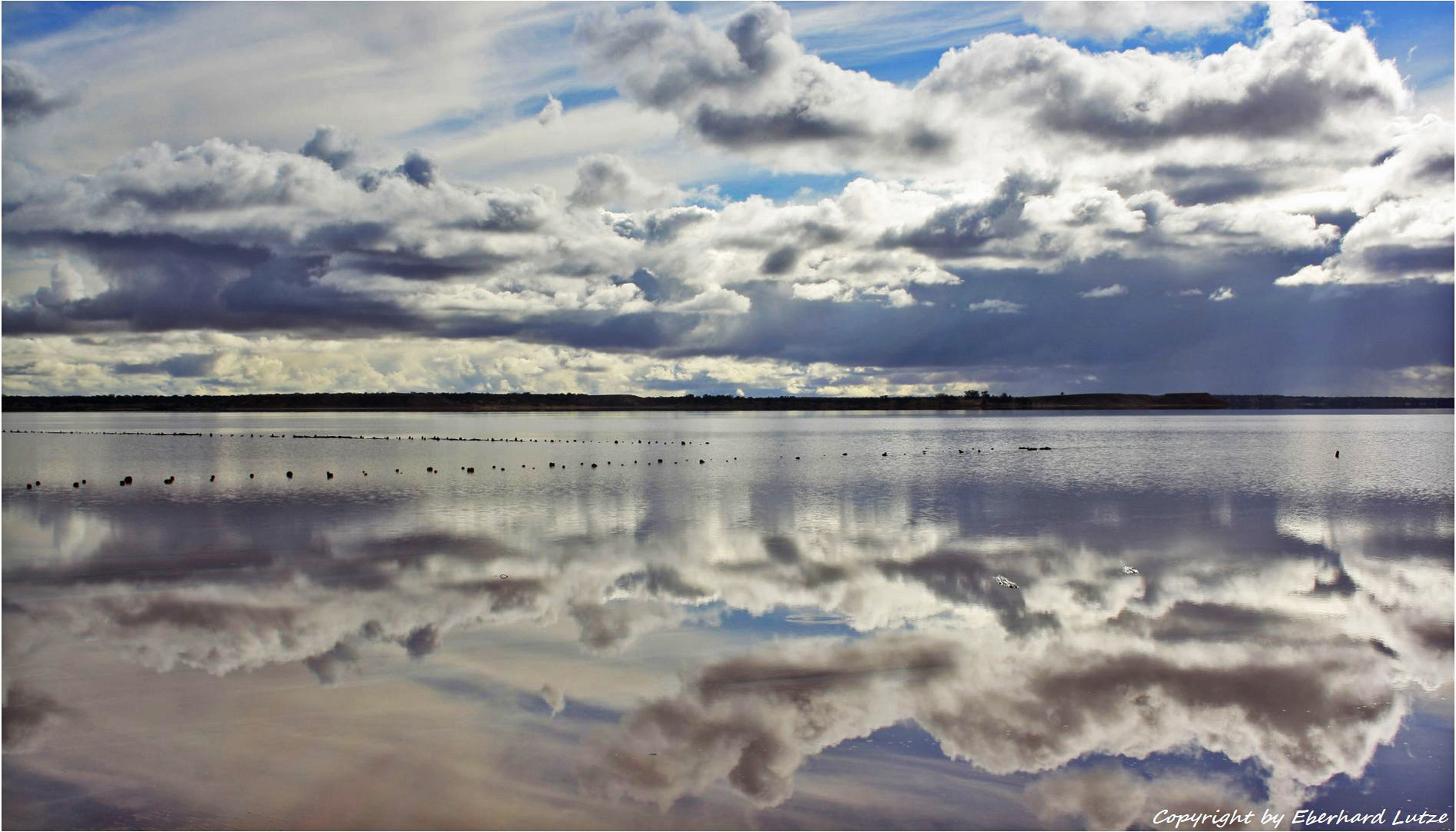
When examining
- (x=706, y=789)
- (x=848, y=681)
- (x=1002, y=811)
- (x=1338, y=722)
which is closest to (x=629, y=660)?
(x=848, y=681)

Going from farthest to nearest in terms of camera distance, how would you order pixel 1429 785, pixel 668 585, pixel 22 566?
1. pixel 22 566
2. pixel 668 585
3. pixel 1429 785

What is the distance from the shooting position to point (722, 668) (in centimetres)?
1277

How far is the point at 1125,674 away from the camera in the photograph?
12.6 metres

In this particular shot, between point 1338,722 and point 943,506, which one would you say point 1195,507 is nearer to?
point 943,506

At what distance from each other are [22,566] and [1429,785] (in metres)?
24.8

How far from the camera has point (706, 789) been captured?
912cm

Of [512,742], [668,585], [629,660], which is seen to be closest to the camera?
[512,742]

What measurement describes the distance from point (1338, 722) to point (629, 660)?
8.59 meters

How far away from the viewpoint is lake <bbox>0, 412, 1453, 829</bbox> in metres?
9.12

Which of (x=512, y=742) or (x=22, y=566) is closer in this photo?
(x=512, y=742)

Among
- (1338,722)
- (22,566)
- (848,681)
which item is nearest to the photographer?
(1338,722)

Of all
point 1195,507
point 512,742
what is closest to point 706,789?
point 512,742

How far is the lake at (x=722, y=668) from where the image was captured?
912 centimetres

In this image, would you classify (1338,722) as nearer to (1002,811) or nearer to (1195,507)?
(1002,811)
